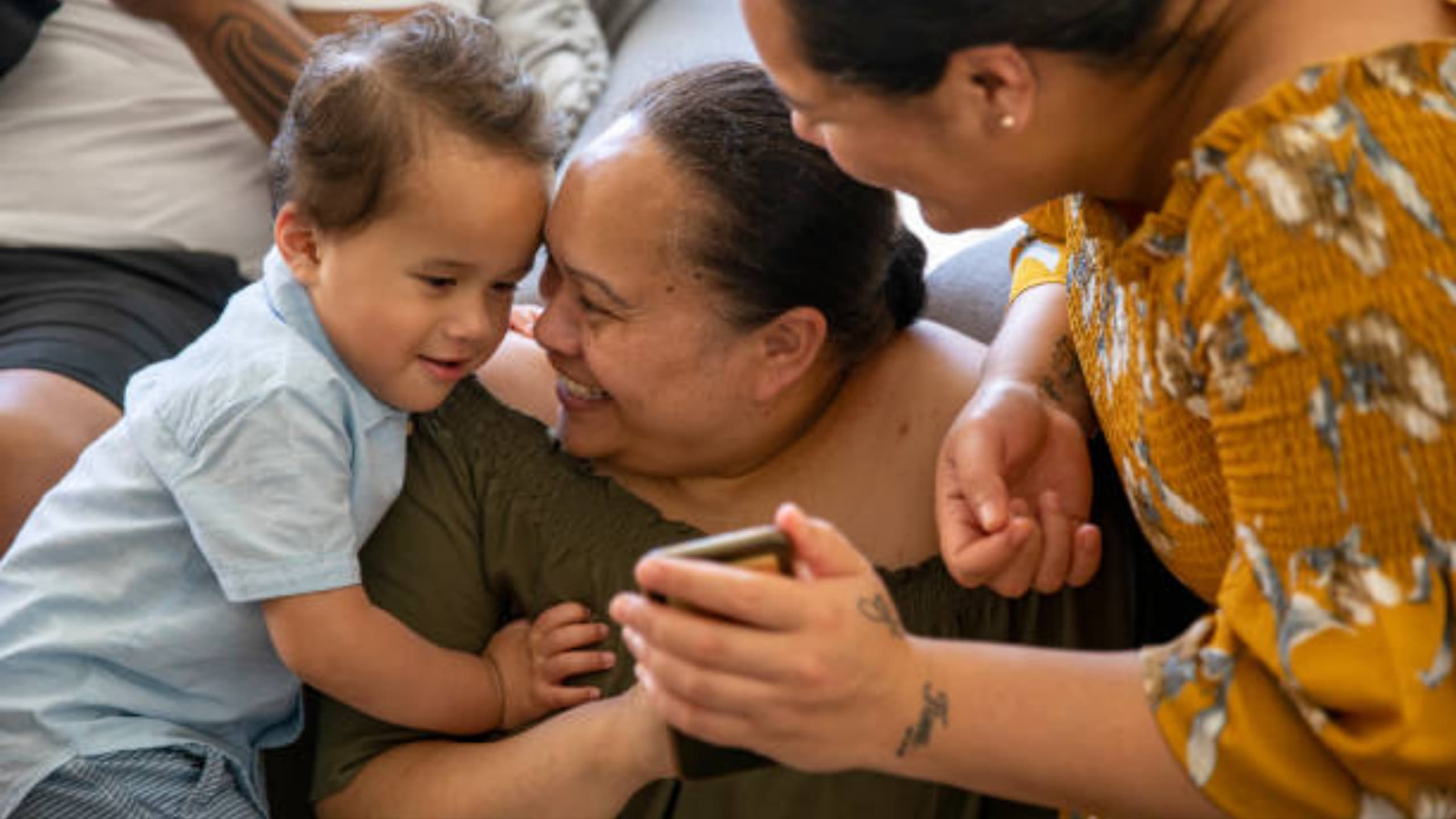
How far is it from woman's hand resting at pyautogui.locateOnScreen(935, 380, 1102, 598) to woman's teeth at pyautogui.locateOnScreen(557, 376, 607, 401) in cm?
32

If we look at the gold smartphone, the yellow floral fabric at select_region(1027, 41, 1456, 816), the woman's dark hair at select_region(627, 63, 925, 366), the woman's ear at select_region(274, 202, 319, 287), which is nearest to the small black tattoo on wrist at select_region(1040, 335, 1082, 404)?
the woman's dark hair at select_region(627, 63, 925, 366)

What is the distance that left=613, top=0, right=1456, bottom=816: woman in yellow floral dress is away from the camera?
0.94 metres

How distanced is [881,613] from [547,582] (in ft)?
1.77

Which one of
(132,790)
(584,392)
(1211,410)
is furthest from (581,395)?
(1211,410)

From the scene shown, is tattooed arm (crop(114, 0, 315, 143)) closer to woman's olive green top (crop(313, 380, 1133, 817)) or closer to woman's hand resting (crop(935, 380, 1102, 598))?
woman's olive green top (crop(313, 380, 1133, 817))

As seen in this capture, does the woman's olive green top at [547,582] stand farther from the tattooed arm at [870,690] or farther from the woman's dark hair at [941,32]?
the woman's dark hair at [941,32]

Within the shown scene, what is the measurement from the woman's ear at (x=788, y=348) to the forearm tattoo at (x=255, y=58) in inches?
39.0

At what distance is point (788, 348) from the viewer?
1.46 metres

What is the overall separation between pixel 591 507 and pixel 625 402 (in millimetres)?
114

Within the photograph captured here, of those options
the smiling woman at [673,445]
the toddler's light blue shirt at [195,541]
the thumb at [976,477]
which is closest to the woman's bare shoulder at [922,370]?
the smiling woman at [673,445]

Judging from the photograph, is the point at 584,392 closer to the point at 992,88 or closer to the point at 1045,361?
the point at 1045,361

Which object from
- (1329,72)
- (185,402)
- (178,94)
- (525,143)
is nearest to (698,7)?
(178,94)

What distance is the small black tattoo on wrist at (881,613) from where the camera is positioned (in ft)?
3.32

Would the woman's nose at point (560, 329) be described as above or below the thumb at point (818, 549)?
below
